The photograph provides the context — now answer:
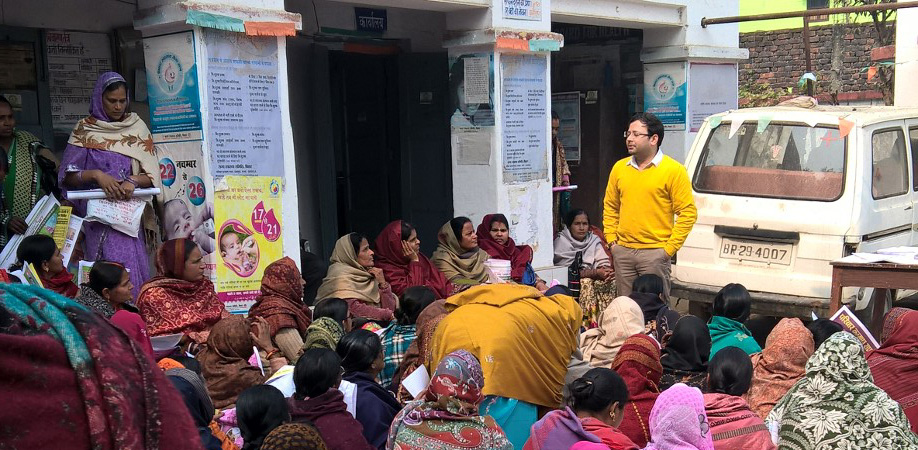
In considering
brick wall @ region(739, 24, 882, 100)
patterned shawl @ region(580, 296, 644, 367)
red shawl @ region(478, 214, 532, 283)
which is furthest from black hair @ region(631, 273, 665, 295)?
brick wall @ region(739, 24, 882, 100)

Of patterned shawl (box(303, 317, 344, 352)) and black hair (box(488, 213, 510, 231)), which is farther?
black hair (box(488, 213, 510, 231))

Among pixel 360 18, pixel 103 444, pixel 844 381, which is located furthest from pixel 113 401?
pixel 360 18

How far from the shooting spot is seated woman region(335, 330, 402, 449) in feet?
11.9

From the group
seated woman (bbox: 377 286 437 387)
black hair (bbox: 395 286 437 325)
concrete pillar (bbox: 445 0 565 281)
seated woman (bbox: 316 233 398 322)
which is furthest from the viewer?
concrete pillar (bbox: 445 0 565 281)

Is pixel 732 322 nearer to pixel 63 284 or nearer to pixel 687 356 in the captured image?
pixel 687 356

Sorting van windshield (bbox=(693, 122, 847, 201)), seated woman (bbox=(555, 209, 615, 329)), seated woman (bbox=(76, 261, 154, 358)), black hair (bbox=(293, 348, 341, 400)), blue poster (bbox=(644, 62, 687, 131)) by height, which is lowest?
seated woman (bbox=(555, 209, 615, 329))

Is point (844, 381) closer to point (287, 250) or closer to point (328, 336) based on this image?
point (328, 336)

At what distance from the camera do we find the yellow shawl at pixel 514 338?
3809 mm

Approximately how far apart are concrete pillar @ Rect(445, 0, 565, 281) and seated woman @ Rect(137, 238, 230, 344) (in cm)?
305

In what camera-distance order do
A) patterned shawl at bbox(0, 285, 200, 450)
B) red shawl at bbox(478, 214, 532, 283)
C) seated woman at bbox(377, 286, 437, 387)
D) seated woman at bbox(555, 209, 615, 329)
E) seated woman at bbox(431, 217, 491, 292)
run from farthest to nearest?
seated woman at bbox(555, 209, 615, 329) < red shawl at bbox(478, 214, 532, 283) < seated woman at bbox(431, 217, 491, 292) < seated woman at bbox(377, 286, 437, 387) < patterned shawl at bbox(0, 285, 200, 450)

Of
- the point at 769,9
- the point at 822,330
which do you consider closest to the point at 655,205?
the point at 822,330

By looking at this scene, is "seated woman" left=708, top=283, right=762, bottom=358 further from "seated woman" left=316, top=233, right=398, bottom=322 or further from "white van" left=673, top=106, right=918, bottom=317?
"seated woman" left=316, top=233, right=398, bottom=322

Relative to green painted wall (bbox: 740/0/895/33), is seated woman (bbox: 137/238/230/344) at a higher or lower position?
lower

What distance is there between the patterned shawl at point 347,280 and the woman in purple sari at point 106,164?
3.86 feet
